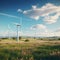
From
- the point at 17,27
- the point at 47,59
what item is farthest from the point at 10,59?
the point at 17,27

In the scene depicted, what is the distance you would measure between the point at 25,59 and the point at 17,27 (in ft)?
103

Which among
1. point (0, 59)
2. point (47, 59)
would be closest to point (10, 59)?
point (0, 59)

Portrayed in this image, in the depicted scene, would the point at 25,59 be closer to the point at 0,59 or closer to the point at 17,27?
the point at 0,59

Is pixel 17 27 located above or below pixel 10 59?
above

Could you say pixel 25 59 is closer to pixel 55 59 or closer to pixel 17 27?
pixel 55 59

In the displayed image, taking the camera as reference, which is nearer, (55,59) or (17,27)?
(55,59)

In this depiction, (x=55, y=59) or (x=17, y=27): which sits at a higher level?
(x=17, y=27)

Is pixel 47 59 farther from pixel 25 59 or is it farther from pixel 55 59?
pixel 25 59

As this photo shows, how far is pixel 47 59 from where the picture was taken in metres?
8.93

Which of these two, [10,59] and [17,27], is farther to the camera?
[17,27]

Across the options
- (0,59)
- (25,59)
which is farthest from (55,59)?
(0,59)

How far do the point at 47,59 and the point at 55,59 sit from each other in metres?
0.42

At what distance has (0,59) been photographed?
350 inches

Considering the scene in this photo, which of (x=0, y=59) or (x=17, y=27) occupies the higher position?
(x=17, y=27)
